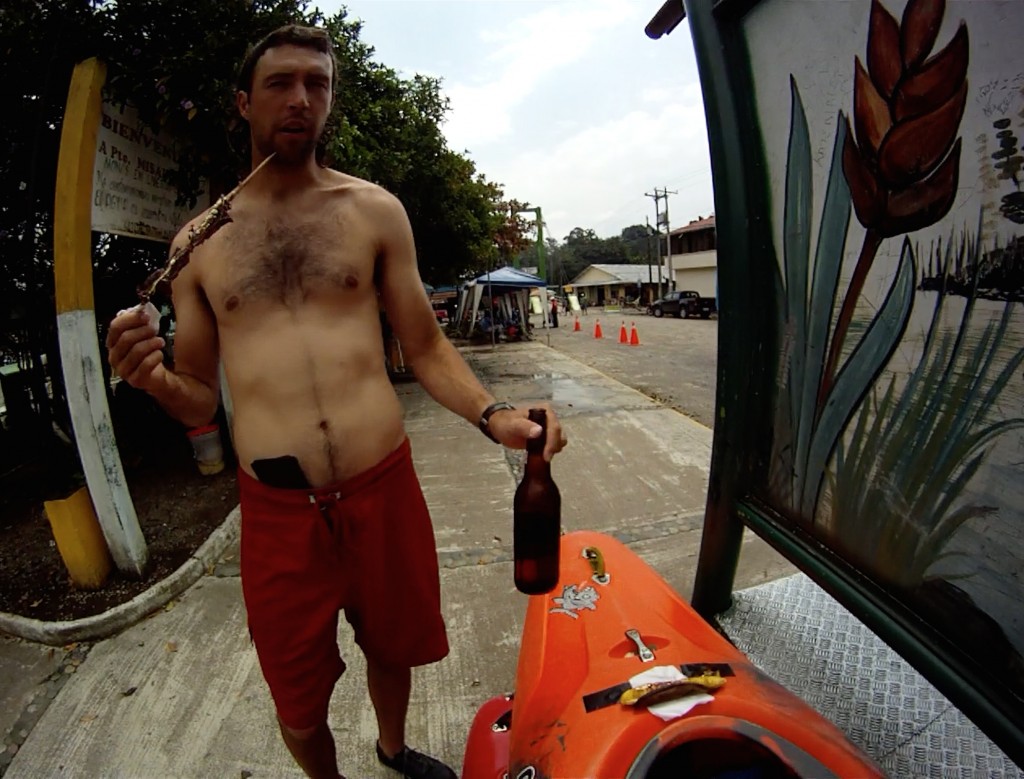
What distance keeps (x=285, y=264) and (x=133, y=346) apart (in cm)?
43

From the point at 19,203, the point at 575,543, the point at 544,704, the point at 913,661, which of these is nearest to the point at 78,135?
the point at 19,203

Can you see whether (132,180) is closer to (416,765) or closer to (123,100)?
(123,100)

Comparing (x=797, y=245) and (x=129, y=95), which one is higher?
(x=129, y=95)

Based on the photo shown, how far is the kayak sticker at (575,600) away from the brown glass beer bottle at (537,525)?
0.15 meters

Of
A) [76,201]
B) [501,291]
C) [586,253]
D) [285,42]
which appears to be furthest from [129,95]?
[586,253]

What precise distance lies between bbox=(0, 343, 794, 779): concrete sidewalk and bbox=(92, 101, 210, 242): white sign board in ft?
6.83

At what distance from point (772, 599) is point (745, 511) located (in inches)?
26.2

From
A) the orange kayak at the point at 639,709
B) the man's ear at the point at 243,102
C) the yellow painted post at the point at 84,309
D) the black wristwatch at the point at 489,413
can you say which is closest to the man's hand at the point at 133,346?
the man's ear at the point at 243,102

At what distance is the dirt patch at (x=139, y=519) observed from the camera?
3119 mm

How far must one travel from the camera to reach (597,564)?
1725 mm

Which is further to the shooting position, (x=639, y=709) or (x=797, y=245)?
(x=797, y=245)

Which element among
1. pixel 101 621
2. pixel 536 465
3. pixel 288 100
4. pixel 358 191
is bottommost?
pixel 101 621

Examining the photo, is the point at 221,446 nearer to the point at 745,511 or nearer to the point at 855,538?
the point at 745,511

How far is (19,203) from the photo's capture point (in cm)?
453
